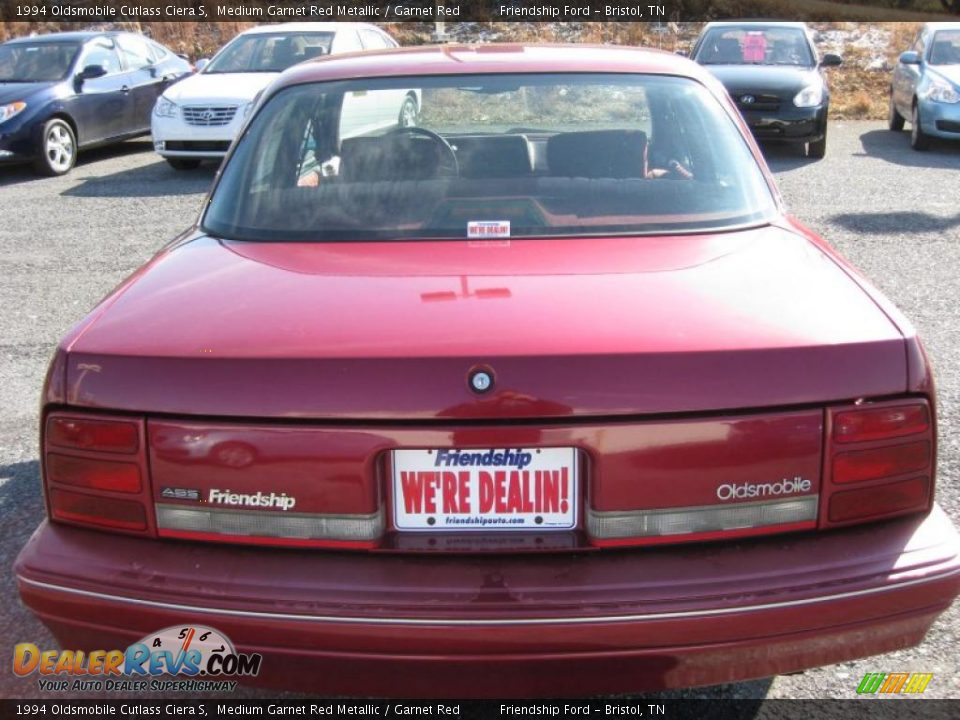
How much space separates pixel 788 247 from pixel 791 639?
3.65 feet

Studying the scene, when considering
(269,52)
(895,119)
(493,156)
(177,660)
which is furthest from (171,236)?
(895,119)

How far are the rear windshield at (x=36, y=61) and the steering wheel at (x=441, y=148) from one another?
9994 millimetres

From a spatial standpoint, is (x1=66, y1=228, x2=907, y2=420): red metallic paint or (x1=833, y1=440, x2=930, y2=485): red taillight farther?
(x1=833, y1=440, x2=930, y2=485): red taillight

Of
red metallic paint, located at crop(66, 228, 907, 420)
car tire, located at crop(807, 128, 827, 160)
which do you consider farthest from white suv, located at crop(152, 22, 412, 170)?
red metallic paint, located at crop(66, 228, 907, 420)

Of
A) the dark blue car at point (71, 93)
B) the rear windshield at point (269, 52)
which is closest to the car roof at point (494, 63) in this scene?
the rear windshield at point (269, 52)

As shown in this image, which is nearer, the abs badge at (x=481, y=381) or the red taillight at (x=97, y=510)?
the abs badge at (x=481, y=381)

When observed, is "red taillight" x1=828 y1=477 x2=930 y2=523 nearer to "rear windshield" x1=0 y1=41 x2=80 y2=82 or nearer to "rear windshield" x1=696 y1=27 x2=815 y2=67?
"rear windshield" x1=696 y1=27 x2=815 y2=67

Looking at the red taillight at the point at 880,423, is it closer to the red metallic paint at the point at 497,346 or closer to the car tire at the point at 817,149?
the red metallic paint at the point at 497,346

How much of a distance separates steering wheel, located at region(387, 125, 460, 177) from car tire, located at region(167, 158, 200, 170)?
8.69 meters

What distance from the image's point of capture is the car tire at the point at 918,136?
40.6 ft

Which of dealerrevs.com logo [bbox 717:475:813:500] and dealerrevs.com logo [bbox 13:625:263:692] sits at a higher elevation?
dealerrevs.com logo [bbox 717:475:813:500]

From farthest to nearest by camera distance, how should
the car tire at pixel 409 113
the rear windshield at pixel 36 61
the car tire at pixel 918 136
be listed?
the car tire at pixel 918 136 < the rear windshield at pixel 36 61 < the car tire at pixel 409 113

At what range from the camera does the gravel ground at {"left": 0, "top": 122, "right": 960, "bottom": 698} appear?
2936 mm

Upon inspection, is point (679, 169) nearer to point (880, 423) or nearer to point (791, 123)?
point (880, 423)
